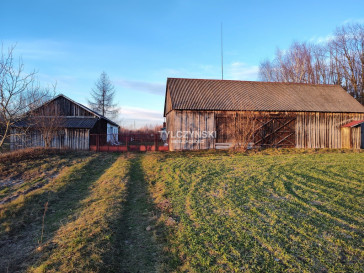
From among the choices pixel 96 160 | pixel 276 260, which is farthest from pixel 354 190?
pixel 96 160

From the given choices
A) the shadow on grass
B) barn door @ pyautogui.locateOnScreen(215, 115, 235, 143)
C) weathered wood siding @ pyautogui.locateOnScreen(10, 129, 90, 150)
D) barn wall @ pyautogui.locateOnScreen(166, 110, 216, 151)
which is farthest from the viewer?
weathered wood siding @ pyautogui.locateOnScreen(10, 129, 90, 150)

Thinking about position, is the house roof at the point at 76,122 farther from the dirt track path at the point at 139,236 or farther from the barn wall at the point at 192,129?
the dirt track path at the point at 139,236

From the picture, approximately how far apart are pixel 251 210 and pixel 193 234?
1652mm

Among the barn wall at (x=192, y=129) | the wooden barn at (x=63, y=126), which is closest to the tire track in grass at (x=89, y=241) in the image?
the barn wall at (x=192, y=129)

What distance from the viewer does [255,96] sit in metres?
18.3

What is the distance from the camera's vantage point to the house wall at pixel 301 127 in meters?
16.1

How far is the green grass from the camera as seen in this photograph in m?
2.99

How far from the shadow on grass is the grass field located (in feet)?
0.08

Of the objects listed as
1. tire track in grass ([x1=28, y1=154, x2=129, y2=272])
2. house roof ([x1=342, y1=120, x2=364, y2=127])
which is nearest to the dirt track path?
tire track in grass ([x1=28, y1=154, x2=129, y2=272])

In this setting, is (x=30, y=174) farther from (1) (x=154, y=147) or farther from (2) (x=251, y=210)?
(2) (x=251, y=210)

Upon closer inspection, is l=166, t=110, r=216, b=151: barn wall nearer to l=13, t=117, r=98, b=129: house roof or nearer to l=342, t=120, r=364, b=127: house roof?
l=13, t=117, r=98, b=129: house roof

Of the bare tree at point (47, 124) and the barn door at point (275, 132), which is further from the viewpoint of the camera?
the barn door at point (275, 132)

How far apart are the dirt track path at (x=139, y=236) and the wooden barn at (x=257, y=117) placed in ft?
33.8

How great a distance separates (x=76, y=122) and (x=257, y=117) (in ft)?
49.1
